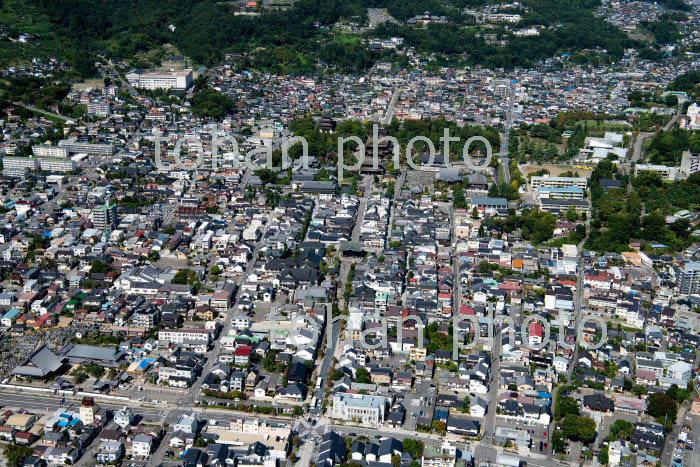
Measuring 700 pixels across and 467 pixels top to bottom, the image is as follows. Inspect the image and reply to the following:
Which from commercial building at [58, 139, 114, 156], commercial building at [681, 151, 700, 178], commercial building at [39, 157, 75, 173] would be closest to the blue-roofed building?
commercial building at [39, 157, 75, 173]

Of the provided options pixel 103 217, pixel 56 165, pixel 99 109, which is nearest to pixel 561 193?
pixel 103 217

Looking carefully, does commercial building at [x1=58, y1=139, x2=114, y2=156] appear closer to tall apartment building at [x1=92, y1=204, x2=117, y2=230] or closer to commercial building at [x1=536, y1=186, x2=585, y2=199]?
tall apartment building at [x1=92, y1=204, x2=117, y2=230]

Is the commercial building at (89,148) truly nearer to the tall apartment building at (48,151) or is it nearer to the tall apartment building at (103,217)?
the tall apartment building at (48,151)

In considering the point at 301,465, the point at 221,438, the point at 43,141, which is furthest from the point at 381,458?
the point at 43,141

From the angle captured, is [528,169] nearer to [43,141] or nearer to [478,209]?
[478,209]

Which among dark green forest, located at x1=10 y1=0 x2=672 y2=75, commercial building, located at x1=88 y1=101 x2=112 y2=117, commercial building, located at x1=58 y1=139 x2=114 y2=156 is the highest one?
dark green forest, located at x1=10 y1=0 x2=672 y2=75

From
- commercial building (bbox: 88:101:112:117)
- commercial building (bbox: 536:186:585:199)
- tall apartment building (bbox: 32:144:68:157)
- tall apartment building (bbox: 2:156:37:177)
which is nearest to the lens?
commercial building (bbox: 536:186:585:199)
